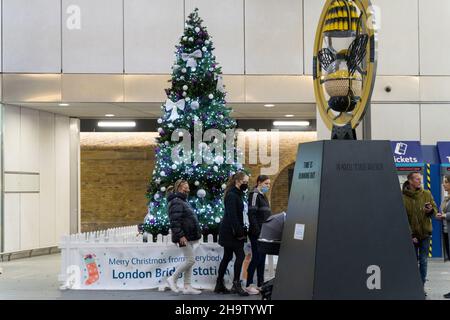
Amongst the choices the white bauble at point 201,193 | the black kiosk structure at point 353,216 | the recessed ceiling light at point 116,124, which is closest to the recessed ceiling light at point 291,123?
the recessed ceiling light at point 116,124

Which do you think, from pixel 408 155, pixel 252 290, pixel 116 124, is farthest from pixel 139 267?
pixel 116 124

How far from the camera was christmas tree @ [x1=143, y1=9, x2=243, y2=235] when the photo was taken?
1260 cm

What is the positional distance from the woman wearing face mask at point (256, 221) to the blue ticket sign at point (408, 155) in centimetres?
647

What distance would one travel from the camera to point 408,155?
17156mm

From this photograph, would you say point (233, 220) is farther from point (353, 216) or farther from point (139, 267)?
point (353, 216)

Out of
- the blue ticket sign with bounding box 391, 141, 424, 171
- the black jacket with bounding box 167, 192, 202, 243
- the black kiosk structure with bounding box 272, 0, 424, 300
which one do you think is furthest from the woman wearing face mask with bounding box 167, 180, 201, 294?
the blue ticket sign with bounding box 391, 141, 424, 171

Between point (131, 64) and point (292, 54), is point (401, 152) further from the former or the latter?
point (131, 64)

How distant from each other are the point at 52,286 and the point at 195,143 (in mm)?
3507

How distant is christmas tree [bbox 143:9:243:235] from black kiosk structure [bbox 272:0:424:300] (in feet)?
18.3

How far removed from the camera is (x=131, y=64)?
17.7 m

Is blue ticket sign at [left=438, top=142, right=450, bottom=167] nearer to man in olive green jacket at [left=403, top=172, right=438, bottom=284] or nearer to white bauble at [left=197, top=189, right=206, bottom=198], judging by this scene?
man in olive green jacket at [left=403, top=172, right=438, bottom=284]

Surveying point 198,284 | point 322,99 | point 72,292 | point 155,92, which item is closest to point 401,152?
point 155,92

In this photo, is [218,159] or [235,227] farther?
[218,159]

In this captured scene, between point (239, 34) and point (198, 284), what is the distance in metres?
7.79
